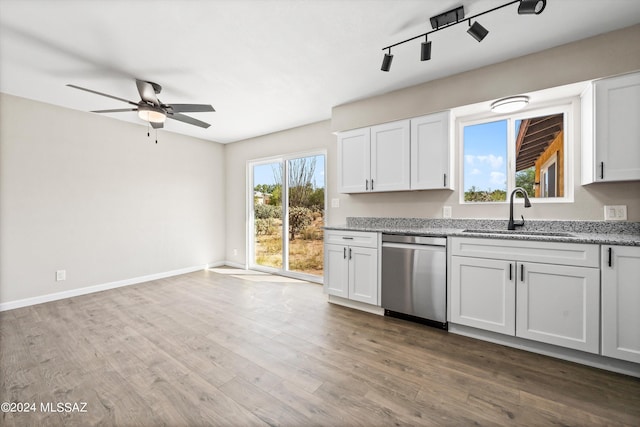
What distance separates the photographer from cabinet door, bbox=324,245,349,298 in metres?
3.19

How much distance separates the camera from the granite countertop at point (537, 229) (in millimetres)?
2018

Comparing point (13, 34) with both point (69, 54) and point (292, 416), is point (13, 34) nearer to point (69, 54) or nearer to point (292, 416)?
point (69, 54)

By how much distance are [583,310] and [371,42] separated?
2.68 metres

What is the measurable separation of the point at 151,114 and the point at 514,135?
3884 millimetres

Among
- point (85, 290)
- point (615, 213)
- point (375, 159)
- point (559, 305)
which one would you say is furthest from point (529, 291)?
point (85, 290)

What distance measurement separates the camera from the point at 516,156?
9.30ft

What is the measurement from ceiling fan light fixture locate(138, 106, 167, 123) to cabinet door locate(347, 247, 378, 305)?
8.39 feet

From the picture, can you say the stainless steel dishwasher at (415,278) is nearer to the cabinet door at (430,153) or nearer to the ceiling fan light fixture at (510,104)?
the cabinet door at (430,153)

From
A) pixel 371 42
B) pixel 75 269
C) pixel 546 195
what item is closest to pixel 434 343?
pixel 546 195

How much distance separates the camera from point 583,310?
197cm

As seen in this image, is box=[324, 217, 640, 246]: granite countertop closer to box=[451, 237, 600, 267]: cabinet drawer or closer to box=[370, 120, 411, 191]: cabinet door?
box=[451, 237, 600, 267]: cabinet drawer

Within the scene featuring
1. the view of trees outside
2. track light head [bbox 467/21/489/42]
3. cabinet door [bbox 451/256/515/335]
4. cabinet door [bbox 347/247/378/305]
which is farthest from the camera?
the view of trees outside

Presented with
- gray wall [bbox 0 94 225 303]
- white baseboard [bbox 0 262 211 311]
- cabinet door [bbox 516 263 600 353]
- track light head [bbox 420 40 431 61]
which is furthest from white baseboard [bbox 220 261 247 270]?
track light head [bbox 420 40 431 61]

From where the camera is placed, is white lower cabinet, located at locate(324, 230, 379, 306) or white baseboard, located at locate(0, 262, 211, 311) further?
white baseboard, located at locate(0, 262, 211, 311)
